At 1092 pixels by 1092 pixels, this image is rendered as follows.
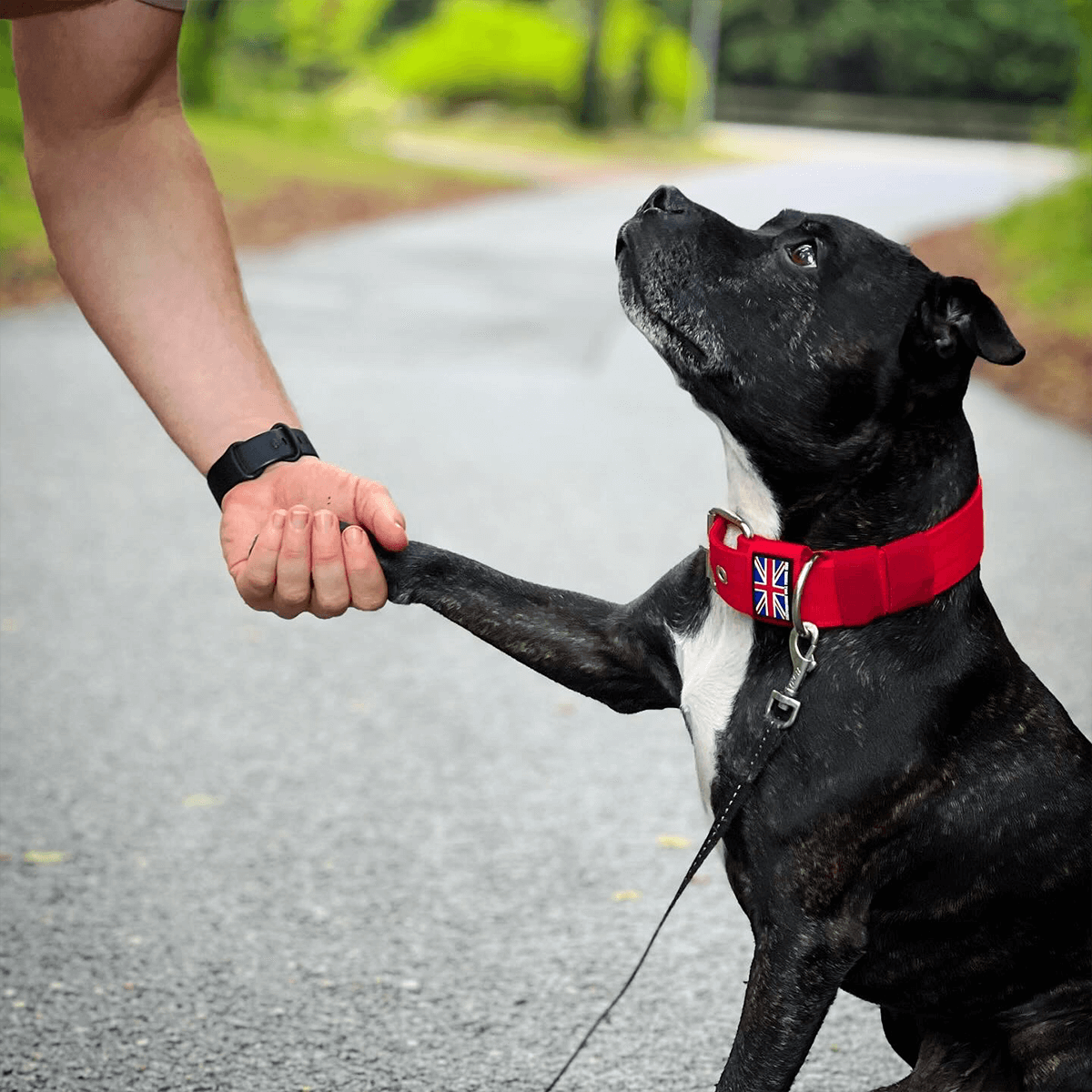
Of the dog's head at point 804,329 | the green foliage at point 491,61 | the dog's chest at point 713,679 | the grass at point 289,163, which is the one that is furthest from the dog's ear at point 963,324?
the green foliage at point 491,61

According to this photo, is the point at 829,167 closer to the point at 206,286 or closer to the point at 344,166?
the point at 344,166

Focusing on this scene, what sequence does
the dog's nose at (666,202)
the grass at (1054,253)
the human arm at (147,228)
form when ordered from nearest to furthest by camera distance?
the dog's nose at (666,202)
the human arm at (147,228)
the grass at (1054,253)

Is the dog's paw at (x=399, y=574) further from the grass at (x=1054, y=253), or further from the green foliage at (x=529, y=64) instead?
the green foliage at (x=529, y=64)

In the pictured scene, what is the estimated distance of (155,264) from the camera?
286cm

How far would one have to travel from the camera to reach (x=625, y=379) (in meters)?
10.5

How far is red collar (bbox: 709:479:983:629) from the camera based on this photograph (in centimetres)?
228

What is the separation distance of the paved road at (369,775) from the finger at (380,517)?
1.08m

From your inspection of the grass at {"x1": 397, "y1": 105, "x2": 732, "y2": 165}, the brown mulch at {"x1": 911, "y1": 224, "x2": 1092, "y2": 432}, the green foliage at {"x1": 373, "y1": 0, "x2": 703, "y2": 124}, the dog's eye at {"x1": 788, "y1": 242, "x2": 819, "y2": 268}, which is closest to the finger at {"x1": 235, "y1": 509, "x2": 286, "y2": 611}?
the dog's eye at {"x1": 788, "y1": 242, "x2": 819, "y2": 268}

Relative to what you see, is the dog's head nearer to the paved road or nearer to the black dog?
the black dog

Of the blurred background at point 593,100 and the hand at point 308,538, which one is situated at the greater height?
the hand at point 308,538

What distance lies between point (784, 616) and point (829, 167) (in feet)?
98.6

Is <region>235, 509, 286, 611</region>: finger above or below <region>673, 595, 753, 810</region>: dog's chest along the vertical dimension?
above

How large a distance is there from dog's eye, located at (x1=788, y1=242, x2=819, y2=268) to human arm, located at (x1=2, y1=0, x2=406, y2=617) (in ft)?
2.73

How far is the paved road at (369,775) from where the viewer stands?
3127 millimetres
